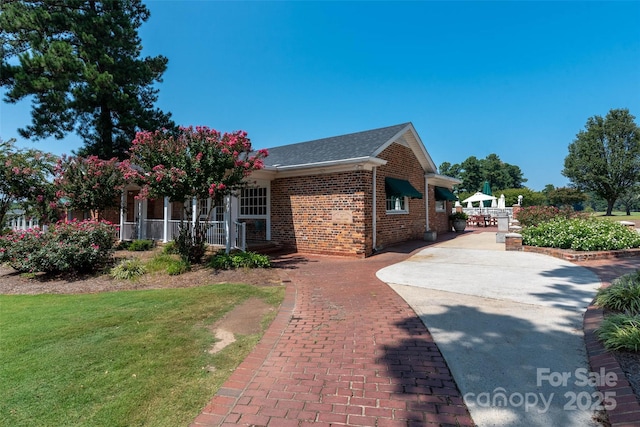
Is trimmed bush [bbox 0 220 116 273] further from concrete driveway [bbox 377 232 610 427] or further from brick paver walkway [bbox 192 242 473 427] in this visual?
concrete driveway [bbox 377 232 610 427]

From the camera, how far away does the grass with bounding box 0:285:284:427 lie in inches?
99.7

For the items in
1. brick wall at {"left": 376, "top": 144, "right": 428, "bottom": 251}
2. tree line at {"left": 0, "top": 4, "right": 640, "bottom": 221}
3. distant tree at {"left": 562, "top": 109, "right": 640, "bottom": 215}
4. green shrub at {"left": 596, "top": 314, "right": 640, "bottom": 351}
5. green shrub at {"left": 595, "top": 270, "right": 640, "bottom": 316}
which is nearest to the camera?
green shrub at {"left": 596, "top": 314, "right": 640, "bottom": 351}

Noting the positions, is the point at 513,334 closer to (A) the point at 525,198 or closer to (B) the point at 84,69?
(B) the point at 84,69

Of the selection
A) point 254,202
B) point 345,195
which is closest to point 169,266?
point 254,202

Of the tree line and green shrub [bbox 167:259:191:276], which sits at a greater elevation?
the tree line

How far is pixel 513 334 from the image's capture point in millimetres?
3754

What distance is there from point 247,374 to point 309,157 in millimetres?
9709

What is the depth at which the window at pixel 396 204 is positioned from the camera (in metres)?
12.4

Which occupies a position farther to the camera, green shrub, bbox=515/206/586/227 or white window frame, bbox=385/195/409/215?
green shrub, bbox=515/206/586/227

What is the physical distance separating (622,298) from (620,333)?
1600 millimetres

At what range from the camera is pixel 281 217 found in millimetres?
11984

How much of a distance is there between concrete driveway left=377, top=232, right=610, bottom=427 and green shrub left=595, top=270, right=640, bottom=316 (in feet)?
0.98

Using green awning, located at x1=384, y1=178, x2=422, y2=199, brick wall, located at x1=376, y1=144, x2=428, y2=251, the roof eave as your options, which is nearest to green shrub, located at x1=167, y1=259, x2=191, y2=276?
brick wall, located at x1=376, y1=144, x2=428, y2=251

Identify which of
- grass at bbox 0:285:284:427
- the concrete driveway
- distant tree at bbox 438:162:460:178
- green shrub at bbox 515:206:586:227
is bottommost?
grass at bbox 0:285:284:427
